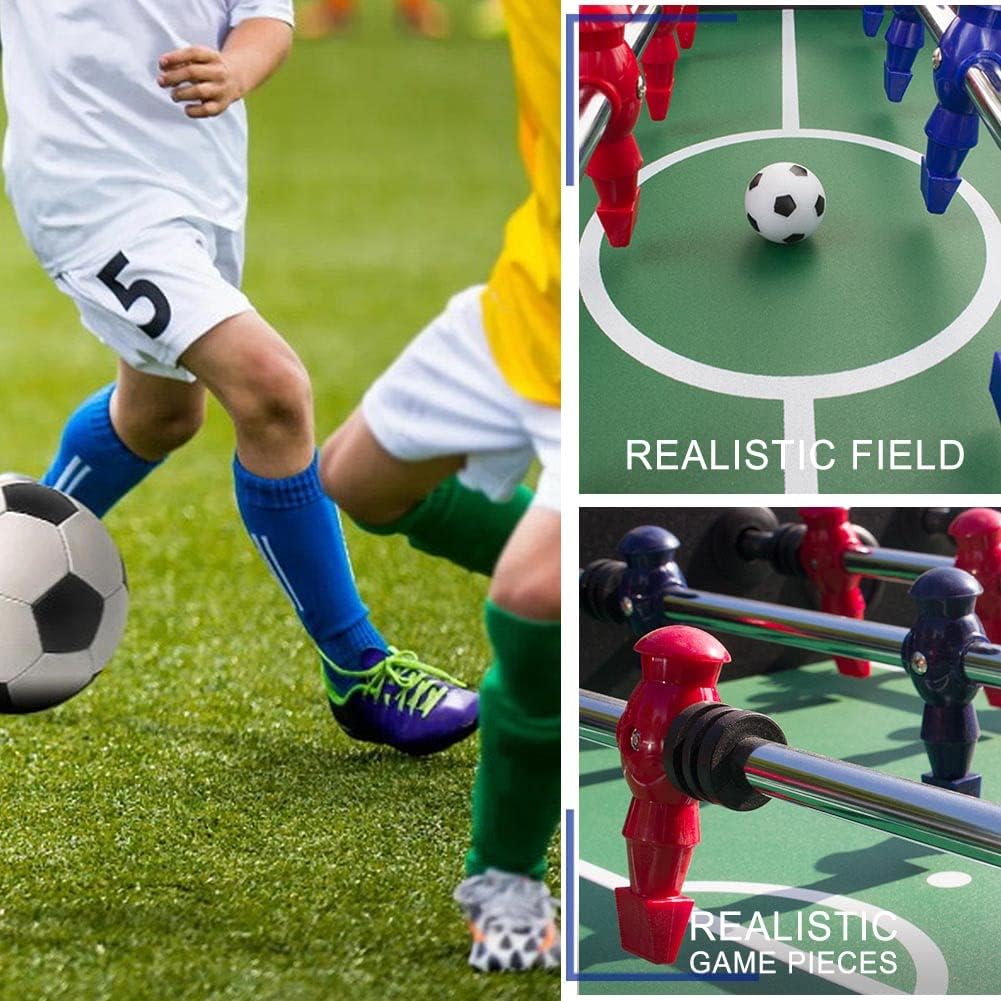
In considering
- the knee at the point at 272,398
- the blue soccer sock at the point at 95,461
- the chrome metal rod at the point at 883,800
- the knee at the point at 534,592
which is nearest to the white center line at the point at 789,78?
the knee at the point at 534,592

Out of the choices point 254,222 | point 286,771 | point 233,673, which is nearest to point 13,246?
point 254,222

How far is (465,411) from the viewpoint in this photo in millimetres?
1887

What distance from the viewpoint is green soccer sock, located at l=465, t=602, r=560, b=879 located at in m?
1.73

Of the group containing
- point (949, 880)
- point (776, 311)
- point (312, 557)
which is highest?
point (776, 311)

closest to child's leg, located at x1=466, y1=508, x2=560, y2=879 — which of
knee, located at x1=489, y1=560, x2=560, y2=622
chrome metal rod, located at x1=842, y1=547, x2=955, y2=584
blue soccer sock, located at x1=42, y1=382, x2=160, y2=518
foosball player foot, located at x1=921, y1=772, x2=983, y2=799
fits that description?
knee, located at x1=489, y1=560, x2=560, y2=622

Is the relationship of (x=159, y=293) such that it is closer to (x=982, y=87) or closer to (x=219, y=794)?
(x=219, y=794)

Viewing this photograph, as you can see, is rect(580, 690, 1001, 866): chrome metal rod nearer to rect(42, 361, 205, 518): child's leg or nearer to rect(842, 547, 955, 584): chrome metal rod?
rect(842, 547, 955, 584): chrome metal rod

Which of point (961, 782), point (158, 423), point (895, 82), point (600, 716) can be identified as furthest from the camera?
point (158, 423)

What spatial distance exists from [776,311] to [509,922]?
2.13 ft

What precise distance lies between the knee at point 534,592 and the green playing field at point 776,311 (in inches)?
3.5

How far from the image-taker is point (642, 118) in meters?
1.78

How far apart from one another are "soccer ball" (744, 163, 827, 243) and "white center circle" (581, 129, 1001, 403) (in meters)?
0.14

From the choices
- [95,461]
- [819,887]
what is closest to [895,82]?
[819,887]

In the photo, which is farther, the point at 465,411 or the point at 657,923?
the point at 465,411
